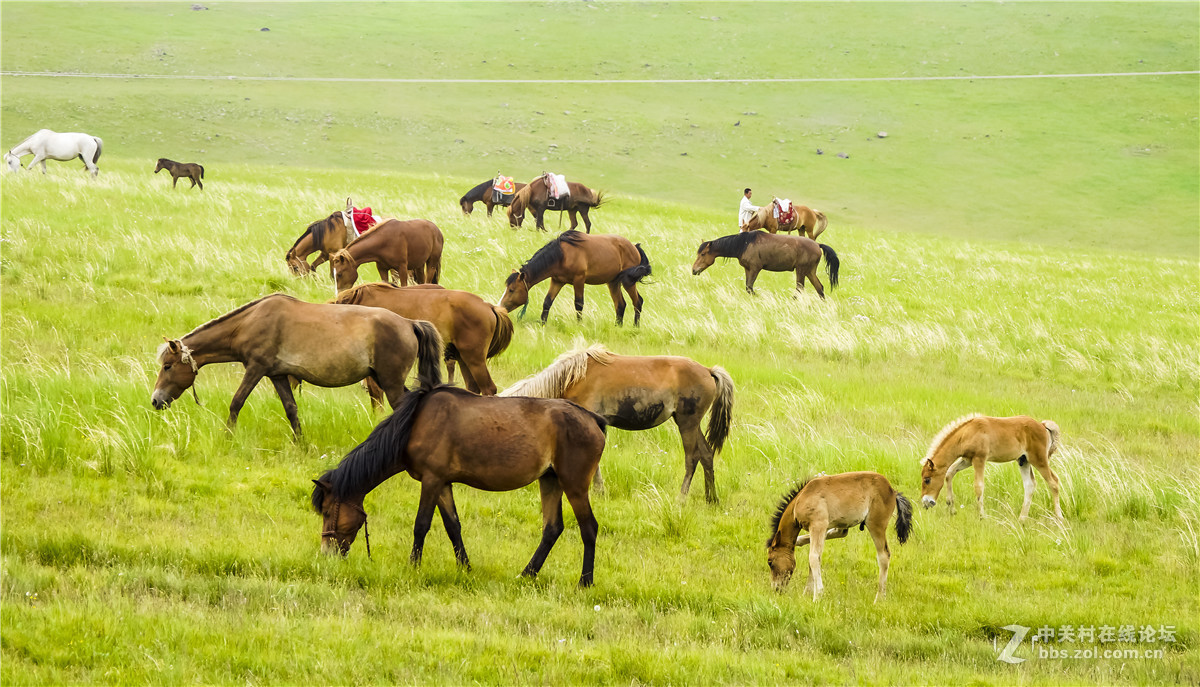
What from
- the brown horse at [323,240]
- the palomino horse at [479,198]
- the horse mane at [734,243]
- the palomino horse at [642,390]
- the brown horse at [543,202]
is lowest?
the palomino horse at [479,198]

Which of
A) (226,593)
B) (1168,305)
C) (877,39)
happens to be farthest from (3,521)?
(877,39)

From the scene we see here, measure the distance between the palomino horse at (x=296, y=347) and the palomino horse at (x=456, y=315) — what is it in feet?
3.85

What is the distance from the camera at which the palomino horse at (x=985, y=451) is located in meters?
9.12

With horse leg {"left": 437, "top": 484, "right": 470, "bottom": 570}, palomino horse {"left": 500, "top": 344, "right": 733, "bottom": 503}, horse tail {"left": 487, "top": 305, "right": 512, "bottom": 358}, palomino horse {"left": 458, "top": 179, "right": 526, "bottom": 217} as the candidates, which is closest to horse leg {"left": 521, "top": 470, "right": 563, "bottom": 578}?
horse leg {"left": 437, "top": 484, "right": 470, "bottom": 570}

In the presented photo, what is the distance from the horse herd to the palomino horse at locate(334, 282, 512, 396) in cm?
2

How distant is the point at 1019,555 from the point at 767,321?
9.87 m

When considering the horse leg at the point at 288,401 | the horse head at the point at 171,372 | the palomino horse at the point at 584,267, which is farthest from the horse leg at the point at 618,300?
the horse head at the point at 171,372

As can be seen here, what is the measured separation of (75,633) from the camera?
5.36 m

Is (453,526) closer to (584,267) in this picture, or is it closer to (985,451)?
(985,451)

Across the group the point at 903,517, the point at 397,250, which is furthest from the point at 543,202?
the point at 903,517

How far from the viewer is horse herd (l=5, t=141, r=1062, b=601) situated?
22.4 ft

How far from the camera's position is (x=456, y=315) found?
35.3 ft

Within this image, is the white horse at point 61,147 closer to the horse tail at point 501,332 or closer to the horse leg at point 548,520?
the horse tail at point 501,332

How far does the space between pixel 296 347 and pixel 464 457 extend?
3118 millimetres
